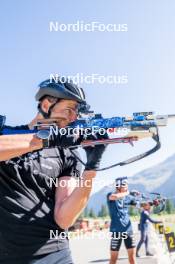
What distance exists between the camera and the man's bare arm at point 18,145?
8.40ft

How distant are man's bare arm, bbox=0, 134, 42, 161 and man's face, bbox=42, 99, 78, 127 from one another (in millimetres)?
368

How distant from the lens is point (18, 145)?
257cm

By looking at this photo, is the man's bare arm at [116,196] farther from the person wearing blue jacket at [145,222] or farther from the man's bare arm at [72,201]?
the man's bare arm at [72,201]

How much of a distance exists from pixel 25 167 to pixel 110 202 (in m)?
6.72

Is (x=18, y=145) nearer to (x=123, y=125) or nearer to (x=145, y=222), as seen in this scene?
(x=123, y=125)

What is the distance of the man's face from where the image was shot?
3009mm

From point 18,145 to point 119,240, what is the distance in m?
7.79

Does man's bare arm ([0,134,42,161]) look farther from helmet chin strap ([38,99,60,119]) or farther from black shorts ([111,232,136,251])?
black shorts ([111,232,136,251])

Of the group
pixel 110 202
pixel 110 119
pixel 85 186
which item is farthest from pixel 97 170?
pixel 110 202

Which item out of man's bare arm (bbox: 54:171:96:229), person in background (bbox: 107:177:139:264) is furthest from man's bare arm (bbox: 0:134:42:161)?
person in background (bbox: 107:177:139:264)

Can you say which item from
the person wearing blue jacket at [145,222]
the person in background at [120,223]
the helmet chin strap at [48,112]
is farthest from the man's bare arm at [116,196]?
the helmet chin strap at [48,112]

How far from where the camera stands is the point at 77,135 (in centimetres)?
267

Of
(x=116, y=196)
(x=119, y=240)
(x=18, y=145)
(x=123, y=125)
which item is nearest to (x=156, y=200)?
(x=119, y=240)

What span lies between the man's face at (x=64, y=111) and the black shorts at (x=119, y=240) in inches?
255
